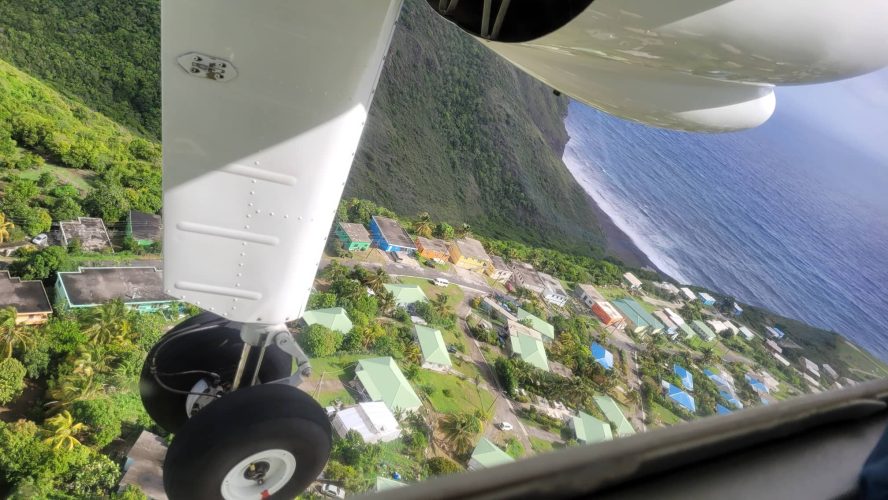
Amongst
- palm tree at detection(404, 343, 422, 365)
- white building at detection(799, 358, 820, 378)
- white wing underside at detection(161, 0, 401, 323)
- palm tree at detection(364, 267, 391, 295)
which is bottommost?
palm tree at detection(404, 343, 422, 365)

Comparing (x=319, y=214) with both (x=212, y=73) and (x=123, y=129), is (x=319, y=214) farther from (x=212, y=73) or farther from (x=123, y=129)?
(x=123, y=129)

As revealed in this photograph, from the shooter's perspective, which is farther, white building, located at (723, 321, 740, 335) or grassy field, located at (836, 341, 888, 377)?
white building, located at (723, 321, 740, 335)

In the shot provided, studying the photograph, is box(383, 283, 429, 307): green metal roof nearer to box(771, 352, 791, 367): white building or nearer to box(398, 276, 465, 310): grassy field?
box(398, 276, 465, 310): grassy field

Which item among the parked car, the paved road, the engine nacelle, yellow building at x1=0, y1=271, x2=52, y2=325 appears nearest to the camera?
the engine nacelle

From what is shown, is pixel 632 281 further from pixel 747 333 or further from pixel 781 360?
pixel 781 360

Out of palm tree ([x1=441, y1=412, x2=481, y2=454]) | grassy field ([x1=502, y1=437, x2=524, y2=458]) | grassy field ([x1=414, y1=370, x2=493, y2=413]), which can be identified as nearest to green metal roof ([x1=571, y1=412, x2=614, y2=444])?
grassy field ([x1=502, y1=437, x2=524, y2=458])

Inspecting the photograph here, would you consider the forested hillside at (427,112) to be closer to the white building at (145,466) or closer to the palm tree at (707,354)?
the palm tree at (707,354)

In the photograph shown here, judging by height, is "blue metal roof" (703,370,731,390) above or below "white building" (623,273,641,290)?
below

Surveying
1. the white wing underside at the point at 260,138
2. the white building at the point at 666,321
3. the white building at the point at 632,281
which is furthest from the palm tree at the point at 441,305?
the white wing underside at the point at 260,138
